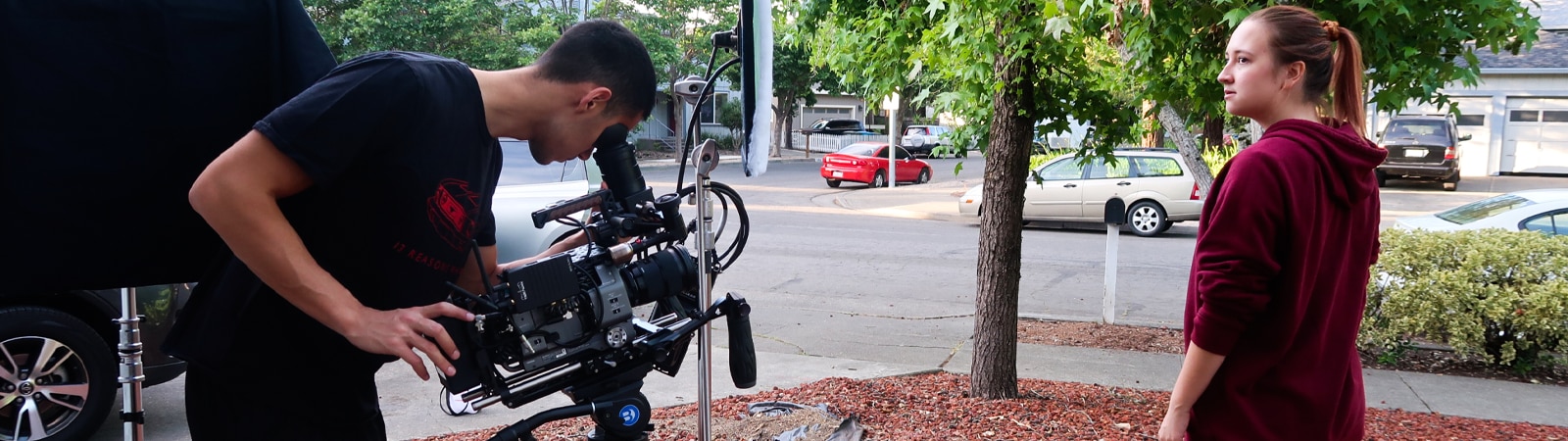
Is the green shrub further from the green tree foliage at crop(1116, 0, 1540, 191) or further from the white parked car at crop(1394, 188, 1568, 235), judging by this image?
the green tree foliage at crop(1116, 0, 1540, 191)

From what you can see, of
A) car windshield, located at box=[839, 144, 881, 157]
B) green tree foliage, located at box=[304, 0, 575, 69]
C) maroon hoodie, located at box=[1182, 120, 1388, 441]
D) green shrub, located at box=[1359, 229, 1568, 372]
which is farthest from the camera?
car windshield, located at box=[839, 144, 881, 157]

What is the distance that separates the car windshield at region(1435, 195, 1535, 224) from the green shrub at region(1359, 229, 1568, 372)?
2.33m

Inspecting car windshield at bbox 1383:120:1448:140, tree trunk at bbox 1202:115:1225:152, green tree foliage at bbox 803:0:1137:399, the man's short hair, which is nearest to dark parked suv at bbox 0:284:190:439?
the man's short hair

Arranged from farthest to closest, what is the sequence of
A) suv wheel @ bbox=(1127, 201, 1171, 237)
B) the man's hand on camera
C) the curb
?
the curb
suv wheel @ bbox=(1127, 201, 1171, 237)
the man's hand on camera

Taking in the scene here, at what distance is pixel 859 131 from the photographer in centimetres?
4756

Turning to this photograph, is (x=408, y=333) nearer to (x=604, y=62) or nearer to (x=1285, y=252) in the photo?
(x=604, y=62)

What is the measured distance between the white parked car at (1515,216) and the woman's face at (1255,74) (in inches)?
287

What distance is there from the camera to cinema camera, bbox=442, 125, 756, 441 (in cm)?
214

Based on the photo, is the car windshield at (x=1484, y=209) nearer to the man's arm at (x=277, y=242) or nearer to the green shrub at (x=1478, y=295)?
the green shrub at (x=1478, y=295)

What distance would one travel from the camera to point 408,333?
1.84 m

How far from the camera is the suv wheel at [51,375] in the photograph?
4207 mm

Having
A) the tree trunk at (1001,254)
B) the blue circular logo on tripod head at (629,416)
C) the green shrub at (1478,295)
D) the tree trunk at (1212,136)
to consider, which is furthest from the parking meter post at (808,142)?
the blue circular logo on tripod head at (629,416)

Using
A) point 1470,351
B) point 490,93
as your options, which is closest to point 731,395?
point 490,93

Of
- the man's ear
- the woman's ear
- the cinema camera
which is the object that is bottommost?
the cinema camera
